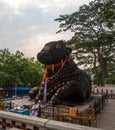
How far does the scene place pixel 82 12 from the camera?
34406 mm

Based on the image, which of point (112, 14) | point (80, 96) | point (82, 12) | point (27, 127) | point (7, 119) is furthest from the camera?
point (82, 12)

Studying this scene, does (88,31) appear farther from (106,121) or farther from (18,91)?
(106,121)

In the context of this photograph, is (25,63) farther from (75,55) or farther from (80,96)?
(80,96)

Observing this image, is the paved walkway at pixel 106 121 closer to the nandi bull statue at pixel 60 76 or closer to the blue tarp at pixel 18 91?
the nandi bull statue at pixel 60 76

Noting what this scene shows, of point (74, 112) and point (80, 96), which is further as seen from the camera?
point (80, 96)

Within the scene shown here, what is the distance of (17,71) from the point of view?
34.0 m

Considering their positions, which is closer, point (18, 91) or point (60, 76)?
point (60, 76)

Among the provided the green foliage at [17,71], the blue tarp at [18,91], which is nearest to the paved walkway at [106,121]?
the blue tarp at [18,91]

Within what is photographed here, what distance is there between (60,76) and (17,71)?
60.1ft

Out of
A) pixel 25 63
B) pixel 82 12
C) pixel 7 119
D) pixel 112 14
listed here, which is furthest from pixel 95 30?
pixel 7 119

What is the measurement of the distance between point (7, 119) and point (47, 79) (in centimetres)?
1025

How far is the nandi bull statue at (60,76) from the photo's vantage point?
1590cm

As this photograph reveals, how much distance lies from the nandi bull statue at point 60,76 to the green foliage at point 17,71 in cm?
1590

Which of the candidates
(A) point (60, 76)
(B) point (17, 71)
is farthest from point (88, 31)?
(A) point (60, 76)
